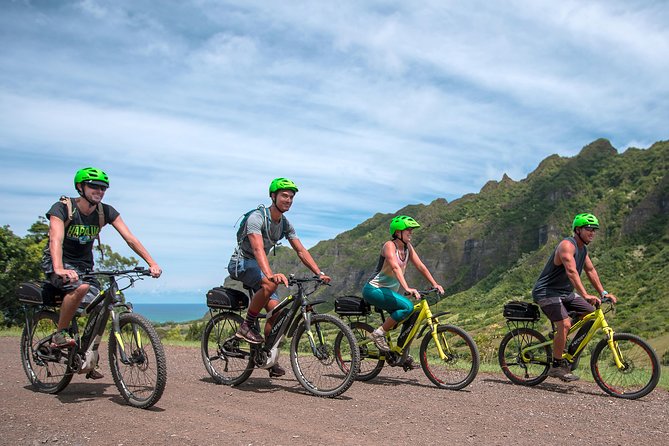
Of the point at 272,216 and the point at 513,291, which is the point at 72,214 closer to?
the point at 272,216

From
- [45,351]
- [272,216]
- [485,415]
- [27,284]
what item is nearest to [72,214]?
[27,284]

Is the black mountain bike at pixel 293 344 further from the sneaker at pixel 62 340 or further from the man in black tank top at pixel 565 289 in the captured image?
the man in black tank top at pixel 565 289

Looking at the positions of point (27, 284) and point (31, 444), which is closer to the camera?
point (31, 444)

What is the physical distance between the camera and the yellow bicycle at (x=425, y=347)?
27.4 feet

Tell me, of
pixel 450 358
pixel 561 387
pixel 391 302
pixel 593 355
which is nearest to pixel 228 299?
pixel 391 302

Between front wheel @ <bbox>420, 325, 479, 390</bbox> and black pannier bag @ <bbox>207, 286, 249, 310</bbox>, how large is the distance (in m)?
2.64

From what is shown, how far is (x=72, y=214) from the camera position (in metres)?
6.79

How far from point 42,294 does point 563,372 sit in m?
7.17

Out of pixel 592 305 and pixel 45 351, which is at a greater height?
pixel 592 305

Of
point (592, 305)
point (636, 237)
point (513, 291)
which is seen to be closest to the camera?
point (592, 305)

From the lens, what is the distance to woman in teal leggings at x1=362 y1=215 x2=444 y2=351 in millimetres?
8672

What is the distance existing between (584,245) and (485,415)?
3697 mm

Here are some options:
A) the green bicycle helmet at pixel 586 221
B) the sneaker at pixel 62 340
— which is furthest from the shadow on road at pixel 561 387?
the sneaker at pixel 62 340

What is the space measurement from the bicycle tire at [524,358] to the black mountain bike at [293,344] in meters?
2.90
